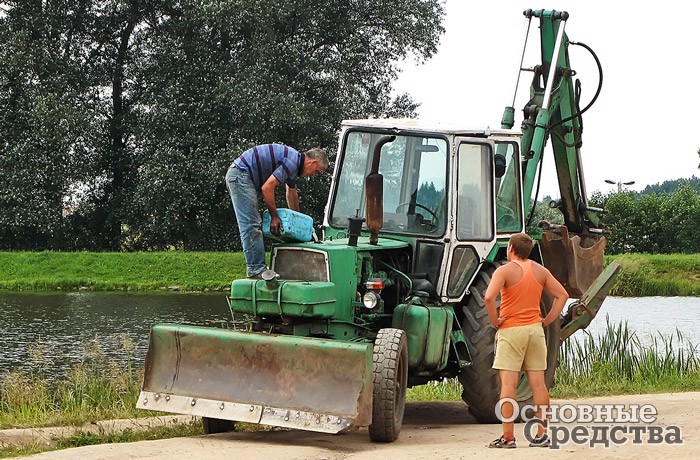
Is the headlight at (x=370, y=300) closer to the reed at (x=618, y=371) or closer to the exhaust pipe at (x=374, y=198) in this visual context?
the exhaust pipe at (x=374, y=198)

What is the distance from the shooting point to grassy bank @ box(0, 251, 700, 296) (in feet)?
116

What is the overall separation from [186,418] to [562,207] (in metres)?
5.40

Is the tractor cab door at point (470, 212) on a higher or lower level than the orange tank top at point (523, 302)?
higher

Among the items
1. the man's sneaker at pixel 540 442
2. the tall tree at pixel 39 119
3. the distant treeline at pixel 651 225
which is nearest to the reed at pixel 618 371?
the man's sneaker at pixel 540 442

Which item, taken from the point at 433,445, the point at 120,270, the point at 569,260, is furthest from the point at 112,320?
the point at 433,445

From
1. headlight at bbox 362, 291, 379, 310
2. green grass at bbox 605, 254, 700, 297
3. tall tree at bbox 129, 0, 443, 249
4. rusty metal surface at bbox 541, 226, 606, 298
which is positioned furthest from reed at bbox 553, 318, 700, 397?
tall tree at bbox 129, 0, 443, 249

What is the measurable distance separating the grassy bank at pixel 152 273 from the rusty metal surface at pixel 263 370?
25.6m

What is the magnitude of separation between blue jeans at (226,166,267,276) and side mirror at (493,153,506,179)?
2559 millimetres

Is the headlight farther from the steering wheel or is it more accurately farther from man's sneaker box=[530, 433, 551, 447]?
man's sneaker box=[530, 433, 551, 447]

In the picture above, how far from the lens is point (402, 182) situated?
1130 centimetres

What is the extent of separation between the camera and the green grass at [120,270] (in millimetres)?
35469

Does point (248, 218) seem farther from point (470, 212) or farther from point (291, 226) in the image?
point (470, 212)

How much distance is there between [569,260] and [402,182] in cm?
308

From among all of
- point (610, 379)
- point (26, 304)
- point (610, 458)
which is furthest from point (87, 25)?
point (610, 458)
